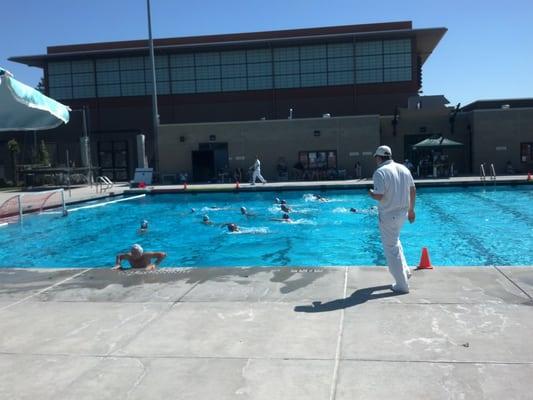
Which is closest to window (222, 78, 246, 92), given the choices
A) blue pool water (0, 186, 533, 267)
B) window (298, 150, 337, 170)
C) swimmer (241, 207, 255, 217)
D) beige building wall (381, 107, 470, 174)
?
window (298, 150, 337, 170)

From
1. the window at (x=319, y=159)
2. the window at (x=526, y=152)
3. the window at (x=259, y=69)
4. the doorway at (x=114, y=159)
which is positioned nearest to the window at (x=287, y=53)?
the window at (x=259, y=69)

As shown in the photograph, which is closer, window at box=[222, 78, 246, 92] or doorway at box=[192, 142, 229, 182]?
doorway at box=[192, 142, 229, 182]

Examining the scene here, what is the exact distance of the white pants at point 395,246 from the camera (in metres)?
6.20

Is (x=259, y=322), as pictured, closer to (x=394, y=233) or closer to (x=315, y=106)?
(x=394, y=233)

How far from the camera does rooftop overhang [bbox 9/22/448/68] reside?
39156 mm

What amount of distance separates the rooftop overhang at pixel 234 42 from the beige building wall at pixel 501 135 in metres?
9.46

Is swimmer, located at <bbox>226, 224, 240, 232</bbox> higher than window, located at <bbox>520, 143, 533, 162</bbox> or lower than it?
lower

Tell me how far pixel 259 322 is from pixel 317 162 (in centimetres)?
2851

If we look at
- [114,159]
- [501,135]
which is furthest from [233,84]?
[501,135]

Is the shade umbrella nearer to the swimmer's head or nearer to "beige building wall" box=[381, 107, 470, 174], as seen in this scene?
"beige building wall" box=[381, 107, 470, 174]

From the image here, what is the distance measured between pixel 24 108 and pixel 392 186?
12.7 feet

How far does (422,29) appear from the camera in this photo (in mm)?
38469

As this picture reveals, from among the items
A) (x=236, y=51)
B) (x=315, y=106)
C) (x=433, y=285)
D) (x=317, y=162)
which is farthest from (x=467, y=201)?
(x=236, y=51)

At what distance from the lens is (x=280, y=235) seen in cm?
1569
